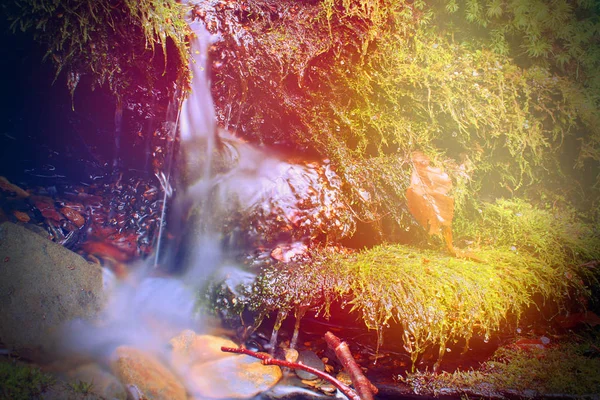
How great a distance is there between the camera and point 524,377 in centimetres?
212

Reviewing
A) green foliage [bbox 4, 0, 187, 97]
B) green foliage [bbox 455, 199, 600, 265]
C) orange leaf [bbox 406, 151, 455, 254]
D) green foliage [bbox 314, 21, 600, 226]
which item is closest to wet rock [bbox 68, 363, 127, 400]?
green foliage [bbox 4, 0, 187, 97]

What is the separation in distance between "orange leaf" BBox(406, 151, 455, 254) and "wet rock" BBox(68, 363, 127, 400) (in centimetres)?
223

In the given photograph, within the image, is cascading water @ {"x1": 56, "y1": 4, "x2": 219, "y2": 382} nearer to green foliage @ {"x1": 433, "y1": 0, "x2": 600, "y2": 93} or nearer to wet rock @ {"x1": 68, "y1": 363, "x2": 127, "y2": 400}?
wet rock @ {"x1": 68, "y1": 363, "x2": 127, "y2": 400}

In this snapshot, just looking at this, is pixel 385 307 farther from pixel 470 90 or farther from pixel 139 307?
pixel 470 90

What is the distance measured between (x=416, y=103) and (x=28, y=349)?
3.02 meters

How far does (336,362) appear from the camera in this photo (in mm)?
2100

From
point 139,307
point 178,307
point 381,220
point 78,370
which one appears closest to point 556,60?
point 381,220

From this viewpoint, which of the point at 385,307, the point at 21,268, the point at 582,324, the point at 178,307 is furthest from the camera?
the point at 582,324

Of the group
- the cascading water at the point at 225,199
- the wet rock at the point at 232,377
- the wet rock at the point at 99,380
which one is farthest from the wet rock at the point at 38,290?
the wet rock at the point at 232,377

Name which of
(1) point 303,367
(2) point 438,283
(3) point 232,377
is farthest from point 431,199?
(3) point 232,377

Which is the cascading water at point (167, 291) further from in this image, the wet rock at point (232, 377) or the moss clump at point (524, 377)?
the moss clump at point (524, 377)

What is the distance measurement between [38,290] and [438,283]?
2.33m

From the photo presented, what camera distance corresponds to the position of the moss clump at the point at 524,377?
2031 mm

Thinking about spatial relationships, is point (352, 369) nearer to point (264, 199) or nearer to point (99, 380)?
point (99, 380)
